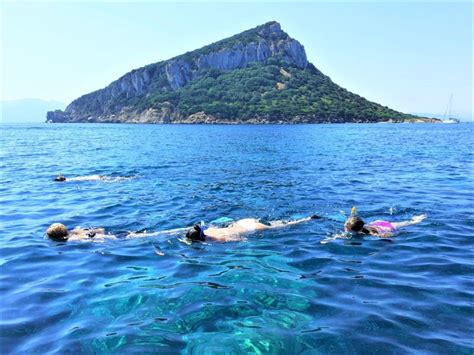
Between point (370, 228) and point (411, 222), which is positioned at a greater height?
point (370, 228)

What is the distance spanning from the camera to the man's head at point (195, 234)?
13078 mm

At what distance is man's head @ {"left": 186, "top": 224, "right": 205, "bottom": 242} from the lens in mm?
13078

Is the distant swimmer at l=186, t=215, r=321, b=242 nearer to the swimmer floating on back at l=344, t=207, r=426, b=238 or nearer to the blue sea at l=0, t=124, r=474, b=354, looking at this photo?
the blue sea at l=0, t=124, r=474, b=354

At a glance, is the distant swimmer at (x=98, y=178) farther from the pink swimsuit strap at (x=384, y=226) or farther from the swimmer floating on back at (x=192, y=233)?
the pink swimsuit strap at (x=384, y=226)

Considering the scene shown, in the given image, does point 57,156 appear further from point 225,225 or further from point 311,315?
point 311,315

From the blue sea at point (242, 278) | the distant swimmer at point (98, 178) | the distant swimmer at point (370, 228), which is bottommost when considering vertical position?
the blue sea at point (242, 278)

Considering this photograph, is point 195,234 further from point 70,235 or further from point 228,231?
point 70,235

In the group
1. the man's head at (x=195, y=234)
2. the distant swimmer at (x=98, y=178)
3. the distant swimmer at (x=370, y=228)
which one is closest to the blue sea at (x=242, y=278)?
the man's head at (x=195, y=234)

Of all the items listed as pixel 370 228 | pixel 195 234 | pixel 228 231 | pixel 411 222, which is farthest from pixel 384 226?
pixel 195 234

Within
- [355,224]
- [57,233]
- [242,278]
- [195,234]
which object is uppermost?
[355,224]

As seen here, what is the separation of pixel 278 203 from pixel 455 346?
12.3m

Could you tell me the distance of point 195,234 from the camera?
13094 mm

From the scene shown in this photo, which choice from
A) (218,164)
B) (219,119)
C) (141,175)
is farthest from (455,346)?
(219,119)

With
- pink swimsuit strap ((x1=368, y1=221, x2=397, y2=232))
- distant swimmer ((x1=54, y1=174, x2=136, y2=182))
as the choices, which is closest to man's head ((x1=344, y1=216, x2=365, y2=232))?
pink swimsuit strap ((x1=368, y1=221, x2=397, y2=232))
